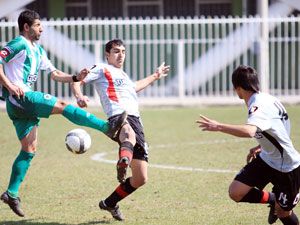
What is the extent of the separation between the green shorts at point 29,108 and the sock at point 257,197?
2.04m

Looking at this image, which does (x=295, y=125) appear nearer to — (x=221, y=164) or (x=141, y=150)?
(x=221, y=164)

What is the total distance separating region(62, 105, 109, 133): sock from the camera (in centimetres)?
782

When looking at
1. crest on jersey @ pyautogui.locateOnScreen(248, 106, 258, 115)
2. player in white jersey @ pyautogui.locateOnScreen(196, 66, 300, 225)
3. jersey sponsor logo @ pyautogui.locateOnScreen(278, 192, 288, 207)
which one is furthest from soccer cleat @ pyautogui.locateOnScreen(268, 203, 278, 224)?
crest on jersey @ pyautogui.locateOnScreen(248, 106, 258, 115)

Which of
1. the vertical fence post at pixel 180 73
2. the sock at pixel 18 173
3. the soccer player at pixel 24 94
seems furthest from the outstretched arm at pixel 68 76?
the vertical fence post at pixel 180 73

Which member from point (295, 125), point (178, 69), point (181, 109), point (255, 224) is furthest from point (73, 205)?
point (178, 69)

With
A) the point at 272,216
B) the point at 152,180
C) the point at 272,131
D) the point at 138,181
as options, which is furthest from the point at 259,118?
the point at 152,180

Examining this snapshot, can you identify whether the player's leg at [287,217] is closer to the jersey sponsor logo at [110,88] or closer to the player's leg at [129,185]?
the player's leg at [129,185]

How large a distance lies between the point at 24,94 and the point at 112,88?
90 cm

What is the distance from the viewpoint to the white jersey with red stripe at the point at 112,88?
824 cm

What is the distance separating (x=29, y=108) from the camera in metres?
8.05

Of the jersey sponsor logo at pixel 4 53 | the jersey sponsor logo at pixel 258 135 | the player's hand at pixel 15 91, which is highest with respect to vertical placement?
the jersey sponsor logo at pixel 4 53

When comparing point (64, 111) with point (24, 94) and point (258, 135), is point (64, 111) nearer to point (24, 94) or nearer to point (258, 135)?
point (24, 94)

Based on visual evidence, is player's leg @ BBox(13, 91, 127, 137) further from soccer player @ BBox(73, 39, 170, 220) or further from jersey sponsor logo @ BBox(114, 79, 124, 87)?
A: jersey sponsor logo @ BBox(114, 79, 124, 87)

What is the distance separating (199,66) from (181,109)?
2.37 meters
